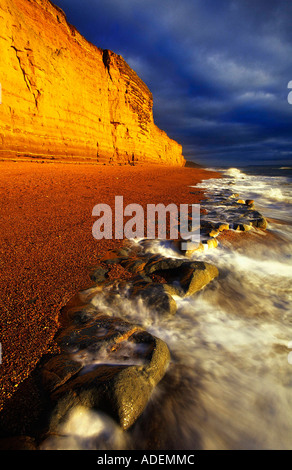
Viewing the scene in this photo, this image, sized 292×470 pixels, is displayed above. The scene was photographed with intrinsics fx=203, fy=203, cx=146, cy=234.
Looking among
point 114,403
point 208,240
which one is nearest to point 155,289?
point 114,403

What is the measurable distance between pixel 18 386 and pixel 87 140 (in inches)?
774

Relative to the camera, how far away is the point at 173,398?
5.09 feet

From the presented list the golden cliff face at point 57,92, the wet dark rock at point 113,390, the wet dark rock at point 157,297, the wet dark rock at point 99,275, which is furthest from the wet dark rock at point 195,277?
the golden cliff face at point 57,92

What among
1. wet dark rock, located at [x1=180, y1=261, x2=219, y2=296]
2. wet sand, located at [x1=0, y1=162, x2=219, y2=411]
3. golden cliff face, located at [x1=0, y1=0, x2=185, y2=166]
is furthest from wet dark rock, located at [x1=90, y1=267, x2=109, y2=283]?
golden cliff face, located at [x1=0, y1=0, x2=185, y2=166]

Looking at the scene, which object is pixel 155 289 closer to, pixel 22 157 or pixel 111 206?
pixel 111 206

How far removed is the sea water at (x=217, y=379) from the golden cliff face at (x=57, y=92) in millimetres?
13656

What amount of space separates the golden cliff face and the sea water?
13.7 metres

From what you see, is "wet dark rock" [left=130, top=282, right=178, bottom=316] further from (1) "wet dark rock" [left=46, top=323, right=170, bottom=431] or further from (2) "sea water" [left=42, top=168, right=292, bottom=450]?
(1) "wet dark rock" [left=46, top=323, right=170, bottom=431]

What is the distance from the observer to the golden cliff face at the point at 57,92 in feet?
38.8

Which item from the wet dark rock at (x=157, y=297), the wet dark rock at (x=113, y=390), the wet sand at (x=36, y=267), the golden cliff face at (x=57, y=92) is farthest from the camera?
the golden cliff face at (x=57, y=92)

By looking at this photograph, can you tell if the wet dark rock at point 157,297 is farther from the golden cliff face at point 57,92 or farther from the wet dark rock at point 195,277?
the golden cliff face at point 57,92

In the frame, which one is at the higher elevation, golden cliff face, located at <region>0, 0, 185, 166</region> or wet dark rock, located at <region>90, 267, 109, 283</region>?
golden cliff face, located at <region>0, 0, 185, 166</region>

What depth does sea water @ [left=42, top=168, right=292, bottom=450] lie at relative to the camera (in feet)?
4.33

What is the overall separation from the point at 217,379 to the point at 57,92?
62.6ft
